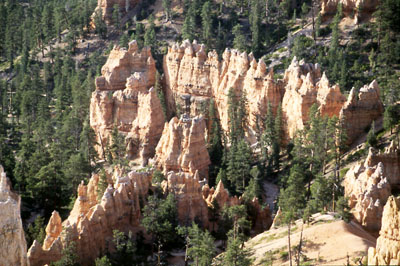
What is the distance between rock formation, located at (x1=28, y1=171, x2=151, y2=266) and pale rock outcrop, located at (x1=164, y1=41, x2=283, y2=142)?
2150 cm

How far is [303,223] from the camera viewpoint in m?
58.4

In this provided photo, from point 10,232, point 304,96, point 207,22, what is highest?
point 207,22

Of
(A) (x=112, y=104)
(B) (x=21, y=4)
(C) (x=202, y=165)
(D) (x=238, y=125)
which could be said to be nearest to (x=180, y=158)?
(C) (x=202, y=165)

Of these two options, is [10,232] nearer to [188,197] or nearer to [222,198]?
[188,197]

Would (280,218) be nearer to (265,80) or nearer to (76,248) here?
(76,248)

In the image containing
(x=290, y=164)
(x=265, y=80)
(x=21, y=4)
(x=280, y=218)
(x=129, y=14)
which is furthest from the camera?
(x=21, y=4)

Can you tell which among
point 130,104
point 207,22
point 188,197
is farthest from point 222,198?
point 207,22

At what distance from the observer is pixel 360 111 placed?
77062 mm

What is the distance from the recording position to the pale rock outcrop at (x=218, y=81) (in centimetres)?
8738

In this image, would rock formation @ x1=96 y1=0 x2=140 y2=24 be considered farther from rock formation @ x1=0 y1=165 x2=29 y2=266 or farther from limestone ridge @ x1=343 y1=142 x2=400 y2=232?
rock formation @ x1=0 y1=165 x2=29 y2=266

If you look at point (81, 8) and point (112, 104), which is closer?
point (112, 104)

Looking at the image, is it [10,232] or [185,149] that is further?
[185,149]

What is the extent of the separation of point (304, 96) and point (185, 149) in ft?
46.6

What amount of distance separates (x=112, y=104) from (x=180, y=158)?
1726 centimetres
